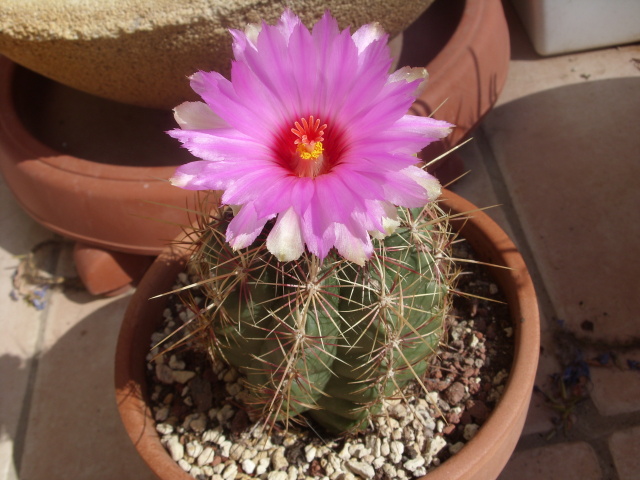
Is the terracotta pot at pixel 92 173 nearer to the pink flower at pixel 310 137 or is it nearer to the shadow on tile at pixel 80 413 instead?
the shadow on tile at pixel 80 413

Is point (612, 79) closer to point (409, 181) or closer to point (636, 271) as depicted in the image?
point (636, 271)

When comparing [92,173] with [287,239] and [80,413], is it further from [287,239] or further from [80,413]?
[287,239]

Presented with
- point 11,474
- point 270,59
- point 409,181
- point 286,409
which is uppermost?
point 270,59

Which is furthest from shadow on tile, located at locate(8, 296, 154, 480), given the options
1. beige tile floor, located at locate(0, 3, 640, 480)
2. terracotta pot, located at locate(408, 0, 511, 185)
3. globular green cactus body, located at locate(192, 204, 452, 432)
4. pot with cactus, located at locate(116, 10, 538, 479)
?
terracotta pot, located at locate(408, 0, 511, 185)

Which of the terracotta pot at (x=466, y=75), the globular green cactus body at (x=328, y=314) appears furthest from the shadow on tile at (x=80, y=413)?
the terracotta pot at (x=466, y=75)

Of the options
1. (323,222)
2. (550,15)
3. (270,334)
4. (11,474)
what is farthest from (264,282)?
(550,15)

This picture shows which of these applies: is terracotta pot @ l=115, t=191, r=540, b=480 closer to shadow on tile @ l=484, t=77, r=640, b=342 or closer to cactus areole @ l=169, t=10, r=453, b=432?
cactus areole @ l=169, t=10, r=453, b=432
